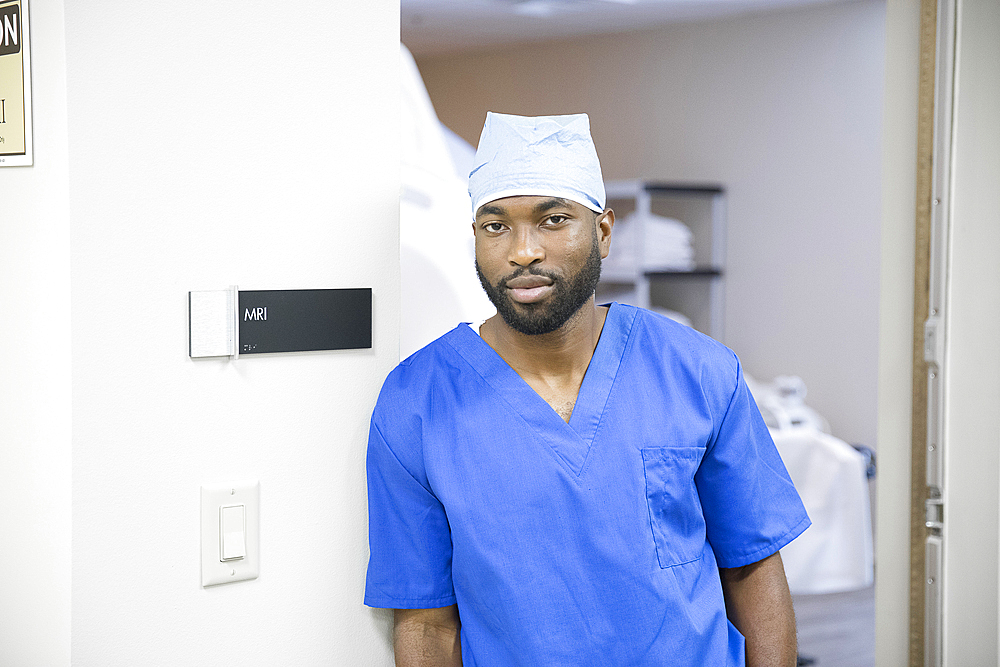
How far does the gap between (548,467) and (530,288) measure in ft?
0.66

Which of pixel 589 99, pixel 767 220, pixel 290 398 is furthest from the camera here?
pixel 589 99

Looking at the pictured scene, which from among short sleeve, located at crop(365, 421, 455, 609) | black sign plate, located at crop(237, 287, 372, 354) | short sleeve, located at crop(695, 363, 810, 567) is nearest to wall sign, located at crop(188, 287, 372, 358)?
black sign plate, located at crop(237, 287, 372, 354)

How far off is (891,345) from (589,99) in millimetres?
2787

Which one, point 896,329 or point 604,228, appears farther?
point 896,329

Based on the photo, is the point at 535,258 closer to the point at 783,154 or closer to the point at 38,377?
the point at 38,377

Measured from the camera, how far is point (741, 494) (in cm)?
110

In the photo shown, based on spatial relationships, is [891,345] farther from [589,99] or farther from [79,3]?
[589,99]

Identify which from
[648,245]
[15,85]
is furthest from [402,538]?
[648,245]

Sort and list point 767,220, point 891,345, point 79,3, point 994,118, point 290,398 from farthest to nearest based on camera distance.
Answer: point 767,220 → point 891,345 → point 994,118 → point 290,398 → point 79,3

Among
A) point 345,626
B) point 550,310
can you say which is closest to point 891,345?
point 550,310

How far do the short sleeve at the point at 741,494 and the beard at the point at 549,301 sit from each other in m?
0.23

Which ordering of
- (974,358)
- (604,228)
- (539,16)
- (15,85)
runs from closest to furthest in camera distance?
(15,85) → (604,228) → (974,358) → (539,16)

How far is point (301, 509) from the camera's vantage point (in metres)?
1.02

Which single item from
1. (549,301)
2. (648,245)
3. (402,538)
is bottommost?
(402,538)
